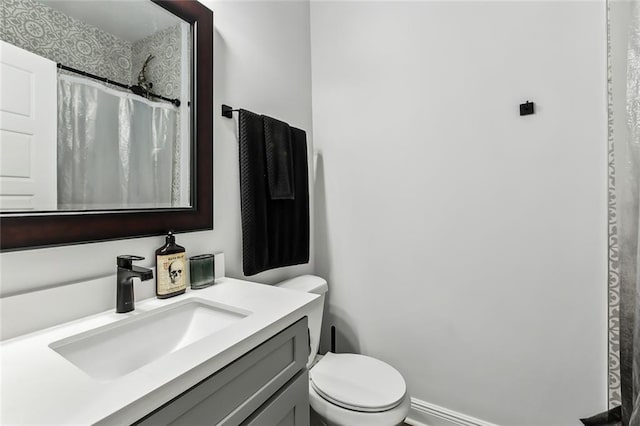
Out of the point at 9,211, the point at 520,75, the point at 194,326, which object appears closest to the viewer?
the point at 9,211

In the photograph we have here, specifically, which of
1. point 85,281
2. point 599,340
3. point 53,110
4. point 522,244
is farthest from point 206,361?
point 599,340

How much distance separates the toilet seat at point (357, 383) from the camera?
41.4 inches

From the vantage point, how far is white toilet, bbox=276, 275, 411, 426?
103 centimetres

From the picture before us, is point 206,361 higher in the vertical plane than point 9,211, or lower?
lower

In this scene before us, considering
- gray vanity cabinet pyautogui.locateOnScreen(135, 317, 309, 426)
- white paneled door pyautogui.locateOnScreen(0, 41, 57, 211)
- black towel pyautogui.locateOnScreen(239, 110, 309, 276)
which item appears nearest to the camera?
gray vanity cabinet pyautogui.locateOnScreen(135, 317, 309, 426)

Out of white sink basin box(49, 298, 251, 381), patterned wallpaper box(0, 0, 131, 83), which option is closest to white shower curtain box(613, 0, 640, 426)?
white sink basin box(49, 298, 251, 381)

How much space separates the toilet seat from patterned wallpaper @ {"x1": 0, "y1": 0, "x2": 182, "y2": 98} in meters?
1.26

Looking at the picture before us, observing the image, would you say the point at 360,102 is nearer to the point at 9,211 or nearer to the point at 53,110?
the point at 53,110

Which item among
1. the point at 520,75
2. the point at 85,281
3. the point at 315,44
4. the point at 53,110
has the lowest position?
the point at 85,281

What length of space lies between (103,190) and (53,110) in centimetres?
23

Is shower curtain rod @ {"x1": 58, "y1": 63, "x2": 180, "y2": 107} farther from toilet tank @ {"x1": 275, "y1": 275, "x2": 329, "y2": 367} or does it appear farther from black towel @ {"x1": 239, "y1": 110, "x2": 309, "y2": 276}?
toilet tank @ {"x1": 275, "y1": 275, "x2": 329, "y2": 367}

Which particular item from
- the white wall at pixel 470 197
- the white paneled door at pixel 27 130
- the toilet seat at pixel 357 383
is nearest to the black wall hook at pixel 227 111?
the white paneled door at pixel 27 130

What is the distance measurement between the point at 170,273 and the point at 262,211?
18.5 inches

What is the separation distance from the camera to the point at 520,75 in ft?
3.92
